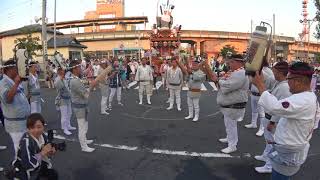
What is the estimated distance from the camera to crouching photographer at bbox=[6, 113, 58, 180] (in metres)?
3.74

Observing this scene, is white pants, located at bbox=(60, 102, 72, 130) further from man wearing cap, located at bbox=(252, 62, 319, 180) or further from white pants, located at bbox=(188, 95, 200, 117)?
man wearing cap, located at bbox=(252, 62, 319, 180)

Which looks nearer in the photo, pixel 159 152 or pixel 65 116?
pixel 159 152

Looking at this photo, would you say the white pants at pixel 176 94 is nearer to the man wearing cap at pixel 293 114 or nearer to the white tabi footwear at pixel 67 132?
the white tabi footwear at pixel 67 132

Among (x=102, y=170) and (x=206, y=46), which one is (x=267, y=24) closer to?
(x=102, y=170)

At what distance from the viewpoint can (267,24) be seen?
12.1 ft

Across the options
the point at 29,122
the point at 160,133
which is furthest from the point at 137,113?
the point at 29,122

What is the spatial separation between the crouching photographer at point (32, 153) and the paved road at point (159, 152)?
212 centimetres

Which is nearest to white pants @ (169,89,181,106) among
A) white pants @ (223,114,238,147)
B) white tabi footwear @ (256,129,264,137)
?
white tabi footwear @ (256,129,264,137)

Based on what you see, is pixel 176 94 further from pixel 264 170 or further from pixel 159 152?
pixel 264 170

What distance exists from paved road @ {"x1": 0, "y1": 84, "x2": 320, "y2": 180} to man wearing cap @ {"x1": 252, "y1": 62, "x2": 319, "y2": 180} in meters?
2.32

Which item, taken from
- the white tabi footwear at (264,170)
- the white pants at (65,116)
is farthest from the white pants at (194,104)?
the white tabi footwear at (264,170)

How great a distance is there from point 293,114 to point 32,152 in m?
2.73

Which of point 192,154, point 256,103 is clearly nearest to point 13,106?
A: point 192,154

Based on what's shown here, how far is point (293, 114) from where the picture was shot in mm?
3393
